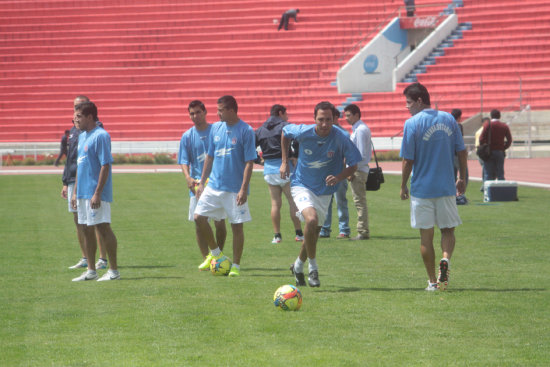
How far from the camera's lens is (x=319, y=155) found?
9461mm

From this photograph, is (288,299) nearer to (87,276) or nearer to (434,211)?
(434,211)

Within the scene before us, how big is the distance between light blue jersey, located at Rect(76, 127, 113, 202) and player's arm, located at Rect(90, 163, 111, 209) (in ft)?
0.32

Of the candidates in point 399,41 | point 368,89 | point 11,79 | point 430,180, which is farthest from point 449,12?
point 430,180

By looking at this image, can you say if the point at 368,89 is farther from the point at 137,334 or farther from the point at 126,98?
the point at 137,334

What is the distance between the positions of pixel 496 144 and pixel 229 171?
1190 cm

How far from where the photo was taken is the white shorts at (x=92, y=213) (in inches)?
389

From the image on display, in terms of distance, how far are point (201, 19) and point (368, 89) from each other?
11305 millimetres

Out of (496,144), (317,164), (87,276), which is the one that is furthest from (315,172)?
(496,144)

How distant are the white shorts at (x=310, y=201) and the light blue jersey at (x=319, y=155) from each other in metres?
0.06

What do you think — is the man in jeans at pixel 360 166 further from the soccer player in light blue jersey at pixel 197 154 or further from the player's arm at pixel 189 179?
the player's arm at pixel 189 179

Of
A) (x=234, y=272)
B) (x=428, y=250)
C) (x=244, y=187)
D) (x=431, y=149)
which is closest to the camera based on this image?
(x=431, y=149)

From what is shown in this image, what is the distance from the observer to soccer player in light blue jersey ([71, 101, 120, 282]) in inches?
387

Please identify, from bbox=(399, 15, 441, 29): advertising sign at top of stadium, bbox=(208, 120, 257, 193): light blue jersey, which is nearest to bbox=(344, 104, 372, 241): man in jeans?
bbox=(208, 120, 257, 193): light blue jersey

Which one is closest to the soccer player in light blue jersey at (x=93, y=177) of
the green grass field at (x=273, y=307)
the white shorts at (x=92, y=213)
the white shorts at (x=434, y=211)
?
the white shorts at (x=92, y=213)
